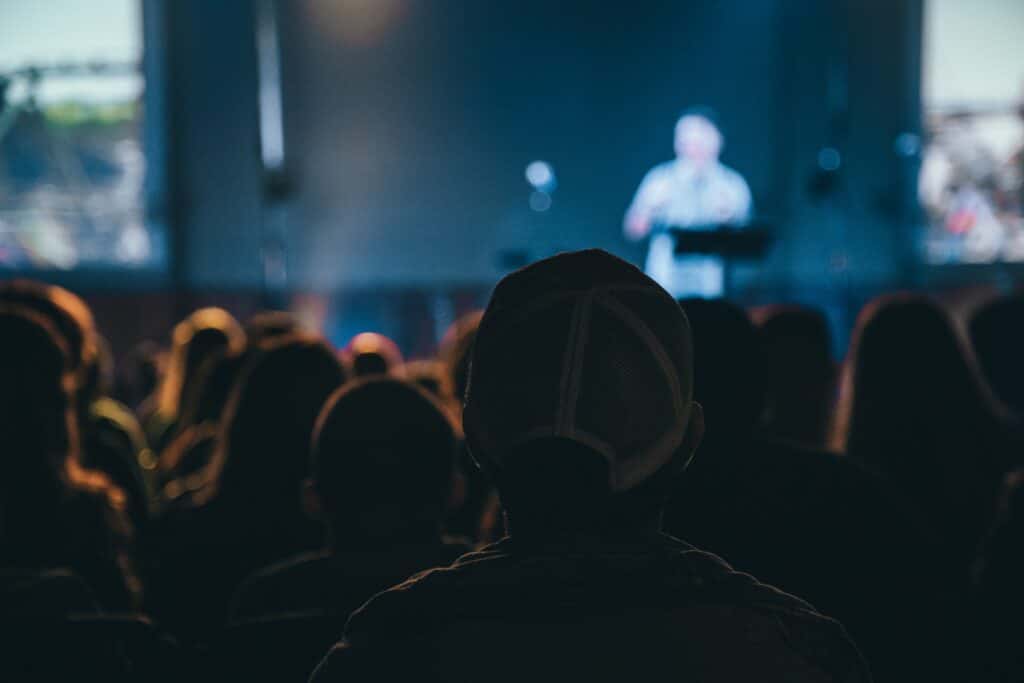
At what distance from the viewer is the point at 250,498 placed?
2.22 meters

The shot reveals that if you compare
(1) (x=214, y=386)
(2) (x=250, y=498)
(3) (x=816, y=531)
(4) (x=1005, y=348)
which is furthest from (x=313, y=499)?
(4) (x=1005, y=348)

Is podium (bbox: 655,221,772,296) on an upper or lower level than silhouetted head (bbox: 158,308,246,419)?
upper

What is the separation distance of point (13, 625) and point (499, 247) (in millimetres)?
10043

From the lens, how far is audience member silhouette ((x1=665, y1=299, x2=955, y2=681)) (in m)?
1.61

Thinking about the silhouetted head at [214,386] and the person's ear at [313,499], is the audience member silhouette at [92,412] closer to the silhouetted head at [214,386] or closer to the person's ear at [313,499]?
the silhouetted head at [214,386]

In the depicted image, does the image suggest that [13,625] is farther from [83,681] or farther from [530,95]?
[530,95]

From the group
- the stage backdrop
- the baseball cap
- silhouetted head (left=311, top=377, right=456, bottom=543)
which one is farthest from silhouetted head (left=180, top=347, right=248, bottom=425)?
the stage backdrop

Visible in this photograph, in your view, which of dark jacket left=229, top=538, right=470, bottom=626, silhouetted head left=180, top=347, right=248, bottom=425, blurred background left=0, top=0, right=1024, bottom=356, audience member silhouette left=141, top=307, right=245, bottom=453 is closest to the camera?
dark jacket left=229, top=538, right=470, bottom=626

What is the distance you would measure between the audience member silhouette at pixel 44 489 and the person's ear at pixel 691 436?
1372 mm

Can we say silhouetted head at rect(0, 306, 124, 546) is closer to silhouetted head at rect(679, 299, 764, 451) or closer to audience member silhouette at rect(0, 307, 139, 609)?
audience member silhouette at rect(0, 307, 139, 609)

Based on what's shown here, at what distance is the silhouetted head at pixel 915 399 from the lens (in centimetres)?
246

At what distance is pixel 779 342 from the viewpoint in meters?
3.10

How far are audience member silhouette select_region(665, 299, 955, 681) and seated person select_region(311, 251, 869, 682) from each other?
0.68 metres

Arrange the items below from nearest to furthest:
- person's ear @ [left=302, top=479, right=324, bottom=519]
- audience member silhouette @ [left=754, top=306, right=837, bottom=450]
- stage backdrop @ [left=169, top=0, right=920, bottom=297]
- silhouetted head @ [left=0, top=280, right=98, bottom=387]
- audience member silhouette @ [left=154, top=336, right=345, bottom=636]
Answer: person's ear @ [left=302, top=479, right=324, bottom=519]
audience member silhouette @ [left=154, top=336, right=345, bottom=636]
silhouetted head @ [left=0, top=280, right=98, bottom=387]
audience member silhouette @ [left=754, top=306, right=837, bottom=450]
stage backdrop @ [left=169, top=0, right=920, bottom=297]
